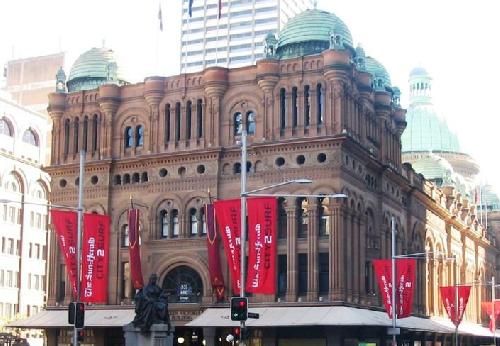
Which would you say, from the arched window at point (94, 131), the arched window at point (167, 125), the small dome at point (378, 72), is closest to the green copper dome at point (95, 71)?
the arched window at point (94, 131)

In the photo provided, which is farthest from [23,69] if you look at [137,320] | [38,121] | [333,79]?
[137,320]

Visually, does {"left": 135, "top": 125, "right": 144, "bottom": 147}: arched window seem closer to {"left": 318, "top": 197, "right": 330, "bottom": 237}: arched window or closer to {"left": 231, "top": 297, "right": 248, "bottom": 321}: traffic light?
{"left": 318, "top": 197, "right": 330, "bottom": 237}: arched window

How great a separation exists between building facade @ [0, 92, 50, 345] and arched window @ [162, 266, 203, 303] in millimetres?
40675

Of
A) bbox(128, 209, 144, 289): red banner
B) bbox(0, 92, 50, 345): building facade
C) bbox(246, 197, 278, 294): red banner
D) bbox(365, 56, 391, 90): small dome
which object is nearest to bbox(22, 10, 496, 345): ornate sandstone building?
bbox(365, 56, 391, 90): small dome

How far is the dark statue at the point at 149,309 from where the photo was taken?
43906 mm

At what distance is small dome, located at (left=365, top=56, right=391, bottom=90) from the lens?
254ft

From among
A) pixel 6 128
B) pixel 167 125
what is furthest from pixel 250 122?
pixel 6 128

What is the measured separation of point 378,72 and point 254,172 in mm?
19386

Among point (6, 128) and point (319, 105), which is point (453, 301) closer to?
point (319, 105)

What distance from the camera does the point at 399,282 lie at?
6384cm

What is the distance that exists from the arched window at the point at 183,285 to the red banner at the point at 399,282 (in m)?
12.2

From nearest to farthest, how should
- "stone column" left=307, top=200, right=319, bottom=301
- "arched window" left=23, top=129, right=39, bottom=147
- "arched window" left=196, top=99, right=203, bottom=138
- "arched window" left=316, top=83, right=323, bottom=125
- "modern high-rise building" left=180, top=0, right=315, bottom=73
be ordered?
"stone column" left=307, top=200, right=319, bottom=301 → "arched window" left=316, top=83, right=323, bottom=125 → "arched window" left=196, top=99, right=203, bottom=138 → "arched window" left=23, top=129, right=39, bottom=147 → "modern high-rise building" left=180, top=0, right=315, bottom=73

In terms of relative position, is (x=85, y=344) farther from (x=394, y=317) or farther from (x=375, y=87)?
(x=375, y=87)

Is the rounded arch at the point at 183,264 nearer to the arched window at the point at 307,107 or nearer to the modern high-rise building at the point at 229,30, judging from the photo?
the arched window at the point at 307,107
